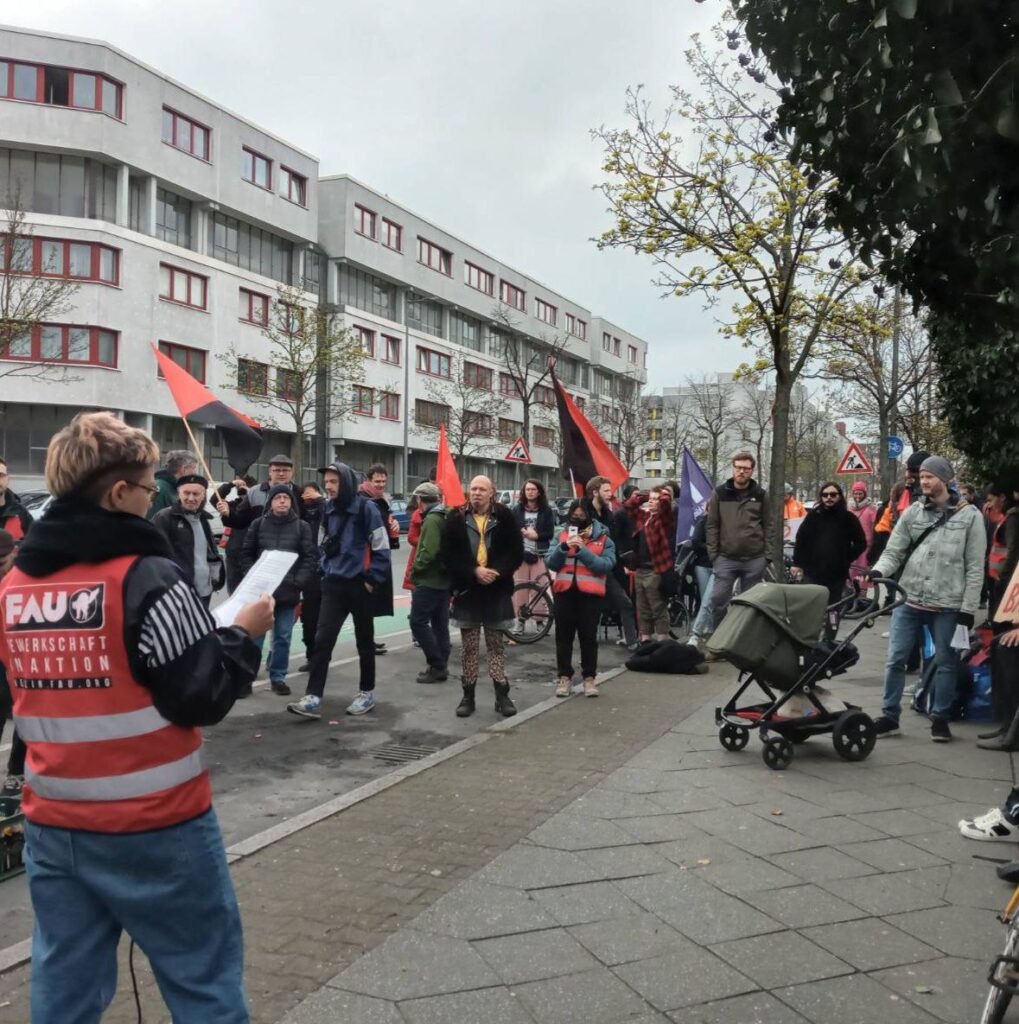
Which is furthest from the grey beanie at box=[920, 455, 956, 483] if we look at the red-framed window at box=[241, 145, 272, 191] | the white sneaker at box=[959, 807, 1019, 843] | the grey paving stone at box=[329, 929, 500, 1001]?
the red-framed window at box=[241, 145, 272, 191]

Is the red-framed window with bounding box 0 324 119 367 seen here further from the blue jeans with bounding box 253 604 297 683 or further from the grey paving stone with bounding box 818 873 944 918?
the grey paving stone with bounding box 818 873 944 918

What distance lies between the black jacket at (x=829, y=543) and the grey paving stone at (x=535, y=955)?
7373 mm

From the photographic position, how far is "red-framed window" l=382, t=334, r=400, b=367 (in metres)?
55.8

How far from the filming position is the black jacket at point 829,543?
10547 mm

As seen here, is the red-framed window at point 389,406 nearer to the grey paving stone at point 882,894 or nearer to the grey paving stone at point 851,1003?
the grey paving stone at point 882,894

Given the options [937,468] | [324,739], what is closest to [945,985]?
[937,468]

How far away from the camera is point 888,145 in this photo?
338cm

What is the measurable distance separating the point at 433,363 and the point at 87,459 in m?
58.9

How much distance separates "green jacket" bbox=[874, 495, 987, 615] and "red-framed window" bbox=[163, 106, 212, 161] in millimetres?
38383

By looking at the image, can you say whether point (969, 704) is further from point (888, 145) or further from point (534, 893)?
point (888, 145)

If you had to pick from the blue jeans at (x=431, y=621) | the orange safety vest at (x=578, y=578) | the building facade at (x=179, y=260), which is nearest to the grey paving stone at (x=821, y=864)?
the orange safety vest at (x=578, y=578)

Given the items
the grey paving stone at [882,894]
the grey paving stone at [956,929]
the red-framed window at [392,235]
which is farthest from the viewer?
the red-framed window at [392,235]

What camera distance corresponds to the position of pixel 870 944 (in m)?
3.81

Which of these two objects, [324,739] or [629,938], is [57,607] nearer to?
[629,938]
